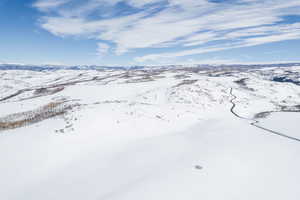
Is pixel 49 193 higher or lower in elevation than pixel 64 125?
lower

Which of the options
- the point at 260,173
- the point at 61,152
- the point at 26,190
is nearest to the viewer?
the point at 26,190

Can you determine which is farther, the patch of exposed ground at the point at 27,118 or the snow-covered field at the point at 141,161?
the patch of exposed ground at the point at 27,118

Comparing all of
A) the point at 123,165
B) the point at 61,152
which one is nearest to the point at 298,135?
the point at 123,165

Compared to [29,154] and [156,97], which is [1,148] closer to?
[29,154]

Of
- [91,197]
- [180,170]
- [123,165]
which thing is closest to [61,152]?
[123,165]

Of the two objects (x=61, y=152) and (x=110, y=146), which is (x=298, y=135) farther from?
(x=61, y=152)

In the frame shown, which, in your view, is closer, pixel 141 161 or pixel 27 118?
pixel 141 161

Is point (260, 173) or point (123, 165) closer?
point (260, 173)

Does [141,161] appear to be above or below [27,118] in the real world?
below

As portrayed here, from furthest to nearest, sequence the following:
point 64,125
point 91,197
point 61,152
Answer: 1. point 64,125
2. point 61,152
3. point 91,197

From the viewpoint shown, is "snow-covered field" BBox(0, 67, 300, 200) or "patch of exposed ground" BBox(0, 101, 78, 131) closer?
"snow-covered field" BBox(0, 67, 300, 200)
